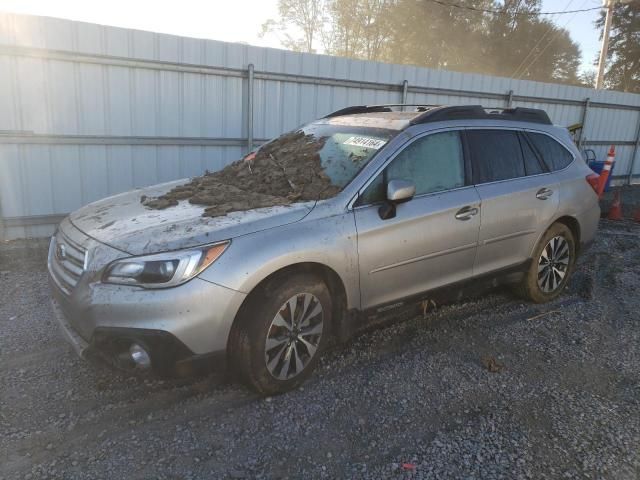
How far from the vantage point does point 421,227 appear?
11.8 ft

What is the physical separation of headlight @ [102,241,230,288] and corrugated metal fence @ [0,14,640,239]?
4.22 metres

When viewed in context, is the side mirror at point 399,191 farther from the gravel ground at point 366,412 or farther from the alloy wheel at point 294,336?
the gravel ground at point 366,412

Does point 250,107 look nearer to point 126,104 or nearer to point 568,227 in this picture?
point 126,104

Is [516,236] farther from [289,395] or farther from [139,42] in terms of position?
[139,42]

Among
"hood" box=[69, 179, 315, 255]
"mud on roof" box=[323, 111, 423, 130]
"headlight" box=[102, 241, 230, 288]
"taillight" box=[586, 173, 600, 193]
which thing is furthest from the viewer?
"taillight" box=[586, 173, 600, 193]

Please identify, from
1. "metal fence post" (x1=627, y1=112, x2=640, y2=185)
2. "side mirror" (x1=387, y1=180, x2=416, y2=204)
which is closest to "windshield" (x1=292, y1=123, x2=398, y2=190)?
"side mirror" (x1=387, y1=180, x2=416, y2=204)

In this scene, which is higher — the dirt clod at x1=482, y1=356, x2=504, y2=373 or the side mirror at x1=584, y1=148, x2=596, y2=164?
the side mirror at x1=584, y1=148, x2=596, y2=164

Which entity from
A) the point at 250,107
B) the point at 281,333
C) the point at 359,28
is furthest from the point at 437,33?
the point at 281,333

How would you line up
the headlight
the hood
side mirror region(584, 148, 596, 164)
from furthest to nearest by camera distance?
side mirror region(584, 148, 596, 164) < the hood < the headlight

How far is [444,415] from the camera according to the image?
305cm

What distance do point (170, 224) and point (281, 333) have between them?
36.6 inches

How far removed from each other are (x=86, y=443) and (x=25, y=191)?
4470 mm

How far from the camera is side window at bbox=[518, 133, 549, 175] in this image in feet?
14.9

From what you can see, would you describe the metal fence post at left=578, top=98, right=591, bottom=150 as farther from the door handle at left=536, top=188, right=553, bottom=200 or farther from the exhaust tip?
the exhaust tip
